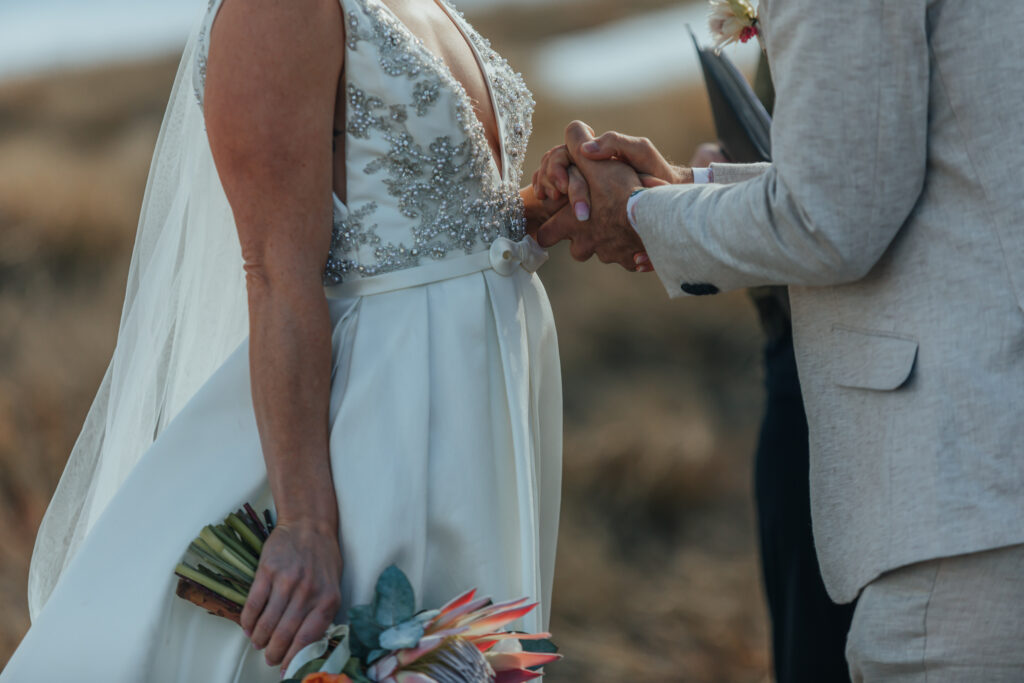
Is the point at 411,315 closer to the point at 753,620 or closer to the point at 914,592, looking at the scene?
the point at 914,592

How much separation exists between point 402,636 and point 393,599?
88mm

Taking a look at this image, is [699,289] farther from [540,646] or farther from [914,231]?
[540,646]

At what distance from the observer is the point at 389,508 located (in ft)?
5.43

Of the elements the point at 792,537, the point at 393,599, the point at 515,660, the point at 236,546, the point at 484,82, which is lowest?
the point at 792,537

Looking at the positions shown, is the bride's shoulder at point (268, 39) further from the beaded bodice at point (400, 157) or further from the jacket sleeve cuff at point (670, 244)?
the jacket sleeve cuff at point (670, 244)

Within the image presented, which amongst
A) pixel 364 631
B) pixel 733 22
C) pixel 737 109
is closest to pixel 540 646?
pixel 364 631

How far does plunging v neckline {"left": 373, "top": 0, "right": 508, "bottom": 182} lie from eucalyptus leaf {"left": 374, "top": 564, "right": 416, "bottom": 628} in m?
0.80

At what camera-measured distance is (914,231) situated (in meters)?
1.58

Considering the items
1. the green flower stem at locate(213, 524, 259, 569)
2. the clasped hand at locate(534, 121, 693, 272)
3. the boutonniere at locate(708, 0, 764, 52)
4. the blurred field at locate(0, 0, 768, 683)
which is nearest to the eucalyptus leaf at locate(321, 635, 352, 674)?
the green flower stem at locate(213, 524, 259, 569)

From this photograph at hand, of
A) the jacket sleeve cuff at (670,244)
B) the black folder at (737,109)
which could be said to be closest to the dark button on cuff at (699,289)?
the jacket sleeve cuff at (670,244)

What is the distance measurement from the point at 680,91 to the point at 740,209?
9.80 metres

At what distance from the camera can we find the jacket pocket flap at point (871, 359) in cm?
158

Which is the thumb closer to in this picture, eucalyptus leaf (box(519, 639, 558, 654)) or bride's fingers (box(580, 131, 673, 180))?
bride's fingers (box(580, 131, 673, 180))

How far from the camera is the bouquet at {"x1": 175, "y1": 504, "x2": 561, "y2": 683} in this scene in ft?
4.67
